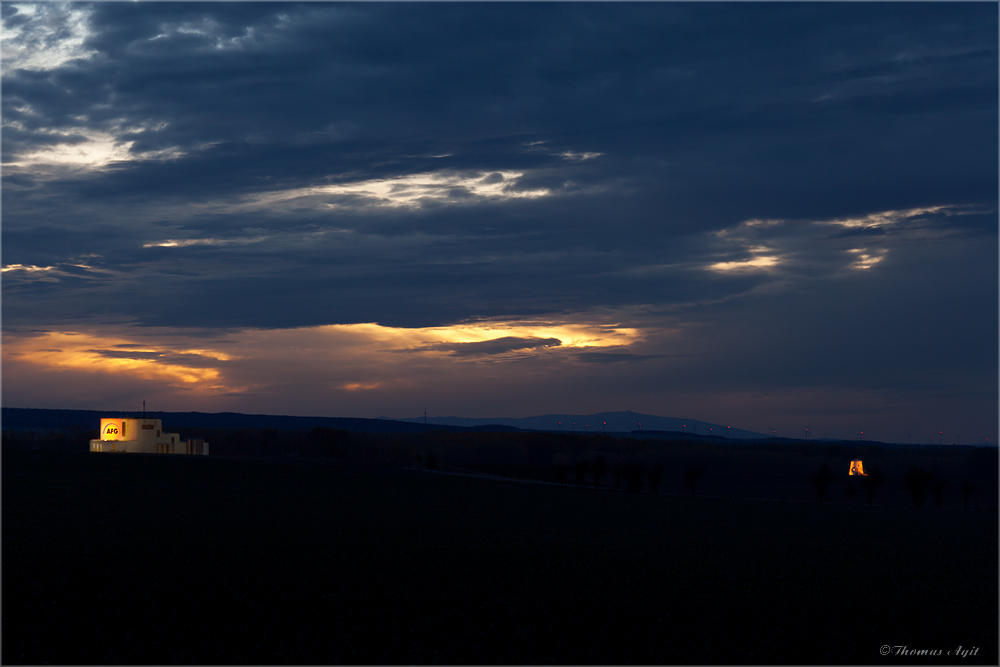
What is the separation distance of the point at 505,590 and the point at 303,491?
44.8 meters

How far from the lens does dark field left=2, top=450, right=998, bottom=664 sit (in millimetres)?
17906

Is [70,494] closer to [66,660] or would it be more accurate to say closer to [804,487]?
[66,660]

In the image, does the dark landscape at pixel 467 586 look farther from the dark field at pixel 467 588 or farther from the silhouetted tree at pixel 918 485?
the silhouetted tree at pixel 918 485

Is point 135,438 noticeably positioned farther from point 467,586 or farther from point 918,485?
point 918,485

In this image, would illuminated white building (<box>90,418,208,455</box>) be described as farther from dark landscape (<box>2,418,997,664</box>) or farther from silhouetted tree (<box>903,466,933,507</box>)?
silhouetted tree (<box>903,466,933,507</box>)

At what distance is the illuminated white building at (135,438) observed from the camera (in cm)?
10150

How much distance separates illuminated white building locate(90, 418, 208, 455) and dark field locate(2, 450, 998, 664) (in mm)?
54689

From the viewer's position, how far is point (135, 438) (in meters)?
103

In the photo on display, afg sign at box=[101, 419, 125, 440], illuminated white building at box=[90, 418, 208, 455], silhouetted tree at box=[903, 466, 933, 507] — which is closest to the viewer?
silhouetted tree at box=[903, 466, 933, 507]

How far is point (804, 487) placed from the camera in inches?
5359

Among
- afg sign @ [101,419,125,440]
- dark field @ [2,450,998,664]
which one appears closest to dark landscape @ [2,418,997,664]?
dark field @ [2,450,998,664]

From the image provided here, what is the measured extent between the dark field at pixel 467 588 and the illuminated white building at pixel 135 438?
54.7m

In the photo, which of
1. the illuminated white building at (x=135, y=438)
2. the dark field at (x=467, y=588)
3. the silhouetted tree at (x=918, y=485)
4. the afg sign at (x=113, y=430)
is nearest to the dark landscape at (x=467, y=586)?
the dark field at (x=467, y=588)

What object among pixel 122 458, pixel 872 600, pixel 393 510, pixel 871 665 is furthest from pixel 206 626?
pixel 122 458
